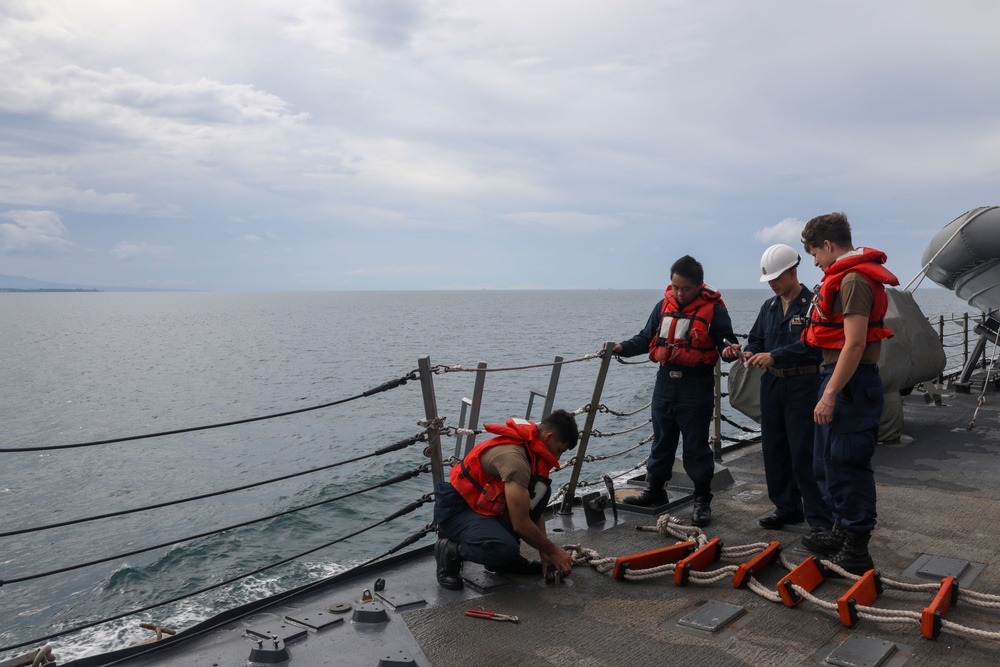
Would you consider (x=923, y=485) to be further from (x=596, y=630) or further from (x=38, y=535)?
(x=38, y=535)

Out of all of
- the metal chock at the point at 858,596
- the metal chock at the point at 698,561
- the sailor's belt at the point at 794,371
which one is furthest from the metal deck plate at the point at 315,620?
the sailor's belt at the point at 794,371

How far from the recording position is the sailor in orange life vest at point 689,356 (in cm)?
495

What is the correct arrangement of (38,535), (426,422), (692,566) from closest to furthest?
(692,566) < (426,422) < (38,535)

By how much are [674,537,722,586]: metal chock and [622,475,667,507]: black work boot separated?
3.58 ft

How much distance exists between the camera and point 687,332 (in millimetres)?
4965

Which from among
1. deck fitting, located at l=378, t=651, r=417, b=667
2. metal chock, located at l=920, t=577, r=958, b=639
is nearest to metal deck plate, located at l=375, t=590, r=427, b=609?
deck fitting, located at l=378, t=651, r=417, b=667

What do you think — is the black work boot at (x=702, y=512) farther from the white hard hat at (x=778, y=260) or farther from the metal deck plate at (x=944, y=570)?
the white hard hat at (x=778, y=260)

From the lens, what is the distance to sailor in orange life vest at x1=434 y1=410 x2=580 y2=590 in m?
3.84

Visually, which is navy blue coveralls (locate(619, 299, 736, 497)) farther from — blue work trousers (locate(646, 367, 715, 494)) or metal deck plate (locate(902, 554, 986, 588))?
metal deck plate (locate(902, 554, 986, 588))

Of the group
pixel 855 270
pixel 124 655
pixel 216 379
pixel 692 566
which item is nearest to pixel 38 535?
pixel 124 655

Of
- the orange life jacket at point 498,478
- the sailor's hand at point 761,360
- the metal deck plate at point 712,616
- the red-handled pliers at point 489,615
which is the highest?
the sailor's hand at point 761,360

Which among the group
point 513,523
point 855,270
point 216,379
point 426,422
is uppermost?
point 855,270

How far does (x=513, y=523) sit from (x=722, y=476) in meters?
2.81

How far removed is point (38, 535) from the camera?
12648 millimetres
